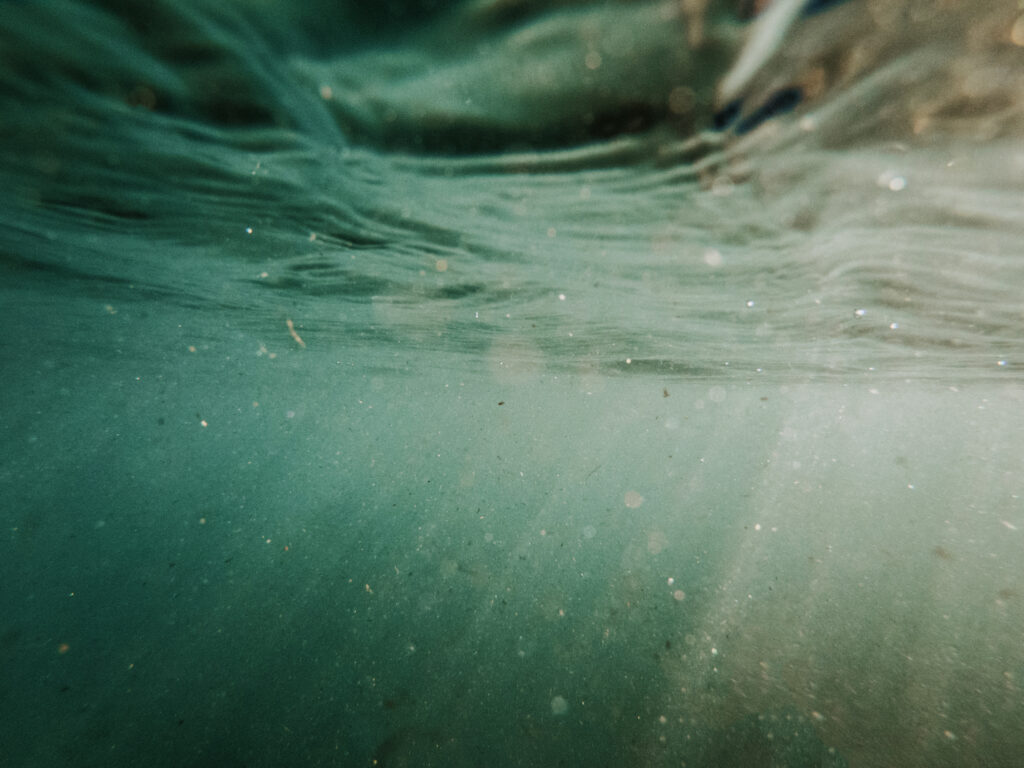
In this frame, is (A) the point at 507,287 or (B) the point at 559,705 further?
(A) the point at 507,287

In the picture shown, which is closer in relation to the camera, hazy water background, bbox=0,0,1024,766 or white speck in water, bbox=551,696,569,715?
hazy water background, bbox=0,0,1024,766

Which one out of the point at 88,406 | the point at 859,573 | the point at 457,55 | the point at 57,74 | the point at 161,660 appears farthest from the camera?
the point at 88,406

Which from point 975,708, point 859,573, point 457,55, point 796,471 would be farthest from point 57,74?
point 796,471

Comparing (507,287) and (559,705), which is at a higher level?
(507,287)

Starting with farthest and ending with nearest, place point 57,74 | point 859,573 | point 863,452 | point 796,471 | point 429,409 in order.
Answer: point 796,471 < point 863,452 < point 429,409 < point 859,573 < point 57,74

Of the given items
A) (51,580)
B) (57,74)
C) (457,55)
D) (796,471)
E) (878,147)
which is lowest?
(796,471)

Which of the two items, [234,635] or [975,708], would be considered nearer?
[975,708]

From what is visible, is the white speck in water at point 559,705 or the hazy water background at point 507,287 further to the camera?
the white speck in water at point 559,705

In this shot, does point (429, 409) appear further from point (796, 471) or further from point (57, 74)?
point (796, 471)
